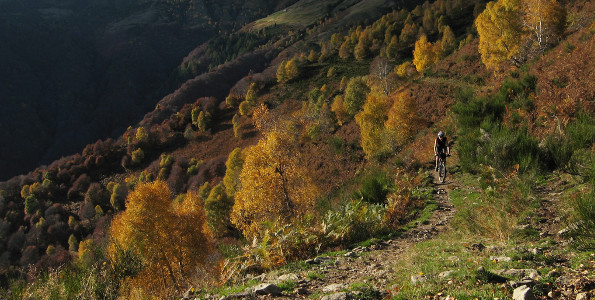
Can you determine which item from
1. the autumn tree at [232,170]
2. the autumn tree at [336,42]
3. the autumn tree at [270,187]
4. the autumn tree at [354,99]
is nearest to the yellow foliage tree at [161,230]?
the autumn tree at [270,187]

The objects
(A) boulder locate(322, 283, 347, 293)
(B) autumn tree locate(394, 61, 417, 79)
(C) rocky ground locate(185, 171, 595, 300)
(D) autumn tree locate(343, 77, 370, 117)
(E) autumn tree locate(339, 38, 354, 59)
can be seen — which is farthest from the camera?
(E) autumn tree locate(339, 38, 354, 59)

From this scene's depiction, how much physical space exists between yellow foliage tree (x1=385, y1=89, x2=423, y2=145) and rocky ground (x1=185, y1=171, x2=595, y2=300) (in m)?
27.0

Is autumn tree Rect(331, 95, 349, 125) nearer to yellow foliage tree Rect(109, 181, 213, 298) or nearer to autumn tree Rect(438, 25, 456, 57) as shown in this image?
yellow foliage tree Rect(109, 181, 213, 298)

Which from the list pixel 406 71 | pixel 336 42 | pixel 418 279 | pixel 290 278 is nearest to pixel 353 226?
pixel 290 278

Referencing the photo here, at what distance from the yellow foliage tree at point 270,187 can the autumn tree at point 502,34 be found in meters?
29.0

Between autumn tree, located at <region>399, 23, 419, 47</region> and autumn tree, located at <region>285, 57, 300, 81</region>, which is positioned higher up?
autumn tree, located at <region>399, 23, 419, 47</region>

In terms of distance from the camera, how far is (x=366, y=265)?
235 inches

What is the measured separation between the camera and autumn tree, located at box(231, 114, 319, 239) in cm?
2091

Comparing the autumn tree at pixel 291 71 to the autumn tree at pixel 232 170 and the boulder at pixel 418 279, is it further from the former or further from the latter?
the boulder at pixel 418 279

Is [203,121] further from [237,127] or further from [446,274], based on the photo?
[446,274]

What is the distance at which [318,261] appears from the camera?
6578 mm

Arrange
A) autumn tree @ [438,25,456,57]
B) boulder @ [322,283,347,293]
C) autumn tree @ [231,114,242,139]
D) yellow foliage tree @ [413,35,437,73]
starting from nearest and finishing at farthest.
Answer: boulder @ [322,283,347,293] < yellow foliage tree @ [413,35,437,73] < autumn tree @ [438,25,456,57] < autumn tree @ [231,114,242,139]

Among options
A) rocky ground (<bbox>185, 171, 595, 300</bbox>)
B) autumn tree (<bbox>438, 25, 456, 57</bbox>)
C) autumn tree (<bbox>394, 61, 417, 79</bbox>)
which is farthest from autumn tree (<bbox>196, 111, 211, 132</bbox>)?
rocky ground (<bbox>185, 171, 595, 300</bbox>)

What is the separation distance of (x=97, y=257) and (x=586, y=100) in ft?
45.6
